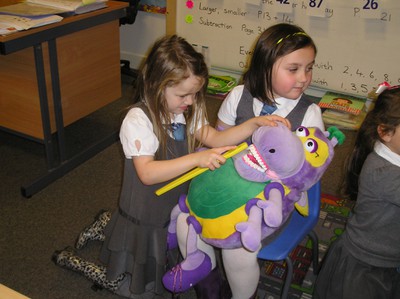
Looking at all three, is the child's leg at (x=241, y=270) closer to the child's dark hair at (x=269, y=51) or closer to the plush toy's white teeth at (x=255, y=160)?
the plush toy's white teeth at (x=255, y=160)

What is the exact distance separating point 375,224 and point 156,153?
0.67 metres

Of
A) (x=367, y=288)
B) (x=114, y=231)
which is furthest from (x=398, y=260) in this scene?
(x=114, y=231)

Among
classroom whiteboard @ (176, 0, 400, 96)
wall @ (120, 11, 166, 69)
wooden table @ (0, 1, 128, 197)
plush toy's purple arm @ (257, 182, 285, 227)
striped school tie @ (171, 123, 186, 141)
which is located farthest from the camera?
wall @ (120, 11, 166, 69)

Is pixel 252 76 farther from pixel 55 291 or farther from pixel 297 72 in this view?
pixel 55 291

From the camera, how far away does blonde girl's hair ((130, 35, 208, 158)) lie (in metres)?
1.22

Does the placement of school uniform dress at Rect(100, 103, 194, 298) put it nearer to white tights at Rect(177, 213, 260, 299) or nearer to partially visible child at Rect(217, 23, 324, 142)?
white tights at Rect(177, 213, 260, 299)

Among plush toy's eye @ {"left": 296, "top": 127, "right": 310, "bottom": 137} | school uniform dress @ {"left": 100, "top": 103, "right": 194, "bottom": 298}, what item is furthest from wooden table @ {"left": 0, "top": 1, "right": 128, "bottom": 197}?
plush toy's eye @ {"left": 296, "top": 127, "right": 310, "bottom": 137}

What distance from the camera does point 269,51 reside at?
4.53 feet

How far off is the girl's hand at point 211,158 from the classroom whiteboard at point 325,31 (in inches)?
83.4

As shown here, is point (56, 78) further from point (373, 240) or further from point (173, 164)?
point (373, 240)

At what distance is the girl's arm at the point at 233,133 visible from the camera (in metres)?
1.29

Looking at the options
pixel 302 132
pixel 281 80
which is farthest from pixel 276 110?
pixel 302 132

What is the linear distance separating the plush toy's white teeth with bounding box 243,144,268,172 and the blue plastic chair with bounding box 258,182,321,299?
27cm

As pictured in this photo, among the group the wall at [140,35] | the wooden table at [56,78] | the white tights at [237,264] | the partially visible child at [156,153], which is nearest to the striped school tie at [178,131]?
the partially visible child at [156,153]
